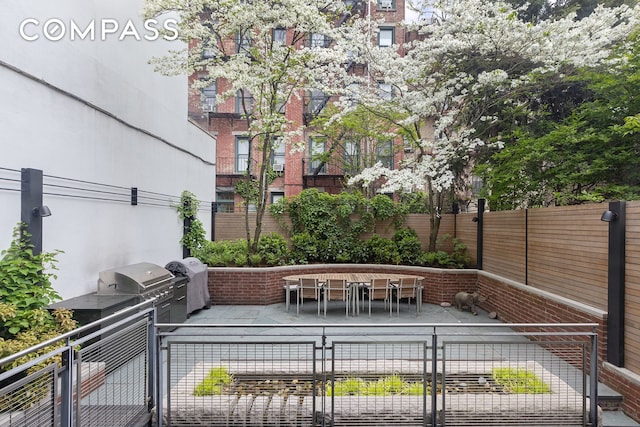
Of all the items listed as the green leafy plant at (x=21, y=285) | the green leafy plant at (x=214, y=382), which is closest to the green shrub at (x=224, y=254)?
the green leafy plant at (x=21, y=285)

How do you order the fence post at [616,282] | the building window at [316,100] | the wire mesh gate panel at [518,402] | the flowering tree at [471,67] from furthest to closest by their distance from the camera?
the building window at [316,100] < the flowering tree at [471,67] < the fence post at [616,282] < the wire mesh gate panel at [518,402]

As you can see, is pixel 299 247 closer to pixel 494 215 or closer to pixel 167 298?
pixel 167 298

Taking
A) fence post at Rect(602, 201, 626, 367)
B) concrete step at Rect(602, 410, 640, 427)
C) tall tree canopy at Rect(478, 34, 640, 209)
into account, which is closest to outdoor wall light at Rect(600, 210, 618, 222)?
fence post at Rect(602, 201, 626, 367)

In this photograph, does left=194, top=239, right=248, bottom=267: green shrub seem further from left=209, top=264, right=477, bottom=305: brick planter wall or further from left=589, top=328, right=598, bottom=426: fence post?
left=589, top=328, right=598, bottom=426: fence post

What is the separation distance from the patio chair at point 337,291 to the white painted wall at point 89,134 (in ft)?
12.7

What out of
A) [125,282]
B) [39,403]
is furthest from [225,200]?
[39,403]

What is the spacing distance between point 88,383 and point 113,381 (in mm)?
249

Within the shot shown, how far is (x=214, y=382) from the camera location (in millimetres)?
3961

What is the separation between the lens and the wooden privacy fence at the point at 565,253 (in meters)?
4.42

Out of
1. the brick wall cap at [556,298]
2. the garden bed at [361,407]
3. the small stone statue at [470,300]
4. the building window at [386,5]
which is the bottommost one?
the small stone statue at [470,300]

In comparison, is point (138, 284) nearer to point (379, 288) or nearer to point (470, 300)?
point (379, 288)

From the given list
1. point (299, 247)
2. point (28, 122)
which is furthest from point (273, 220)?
point (28, 122)

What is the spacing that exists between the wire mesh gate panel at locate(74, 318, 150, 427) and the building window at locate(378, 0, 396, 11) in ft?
58.5

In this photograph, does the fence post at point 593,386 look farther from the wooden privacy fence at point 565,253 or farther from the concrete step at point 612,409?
the wooden privacy fence at point 565,253
